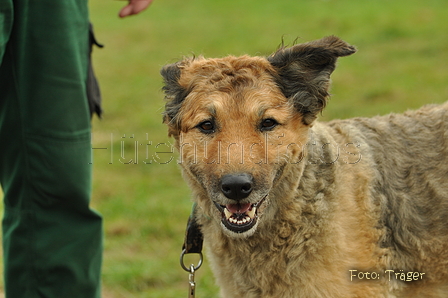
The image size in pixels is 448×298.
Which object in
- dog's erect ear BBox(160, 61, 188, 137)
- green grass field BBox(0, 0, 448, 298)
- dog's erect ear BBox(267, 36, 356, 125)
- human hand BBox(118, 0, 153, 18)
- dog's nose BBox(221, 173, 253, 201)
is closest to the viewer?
dog's nose BBox(221, 173, 253, 201)

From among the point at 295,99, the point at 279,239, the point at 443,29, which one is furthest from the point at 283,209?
the point at 443,29

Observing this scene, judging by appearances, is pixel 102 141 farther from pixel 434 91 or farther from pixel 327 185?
pixel 327 185

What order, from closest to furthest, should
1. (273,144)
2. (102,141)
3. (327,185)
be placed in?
1. (273,144)
2. (327,185)
3. (102,141)

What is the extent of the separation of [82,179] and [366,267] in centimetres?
173

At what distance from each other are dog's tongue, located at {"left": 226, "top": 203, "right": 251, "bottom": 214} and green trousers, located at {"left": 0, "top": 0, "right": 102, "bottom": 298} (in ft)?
3.06

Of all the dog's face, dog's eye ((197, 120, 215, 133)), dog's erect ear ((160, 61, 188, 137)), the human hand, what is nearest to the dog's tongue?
the dog's face

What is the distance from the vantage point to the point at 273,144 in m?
3.25

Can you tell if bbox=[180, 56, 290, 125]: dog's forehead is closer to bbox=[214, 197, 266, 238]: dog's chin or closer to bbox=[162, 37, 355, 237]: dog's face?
bbox=[162, 37, 355, 237]: dog's face

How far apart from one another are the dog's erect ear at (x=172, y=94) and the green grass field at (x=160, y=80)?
15cm

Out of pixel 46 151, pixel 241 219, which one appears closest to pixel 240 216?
pixel 241 219

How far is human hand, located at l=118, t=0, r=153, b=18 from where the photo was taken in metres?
4.08

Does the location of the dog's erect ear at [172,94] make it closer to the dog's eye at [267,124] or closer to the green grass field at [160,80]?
the green grass field at [160,80]

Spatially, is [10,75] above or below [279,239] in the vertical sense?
above

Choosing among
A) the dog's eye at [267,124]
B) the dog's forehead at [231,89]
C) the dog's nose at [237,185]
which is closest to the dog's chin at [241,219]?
the dog's nose at [237,185]
